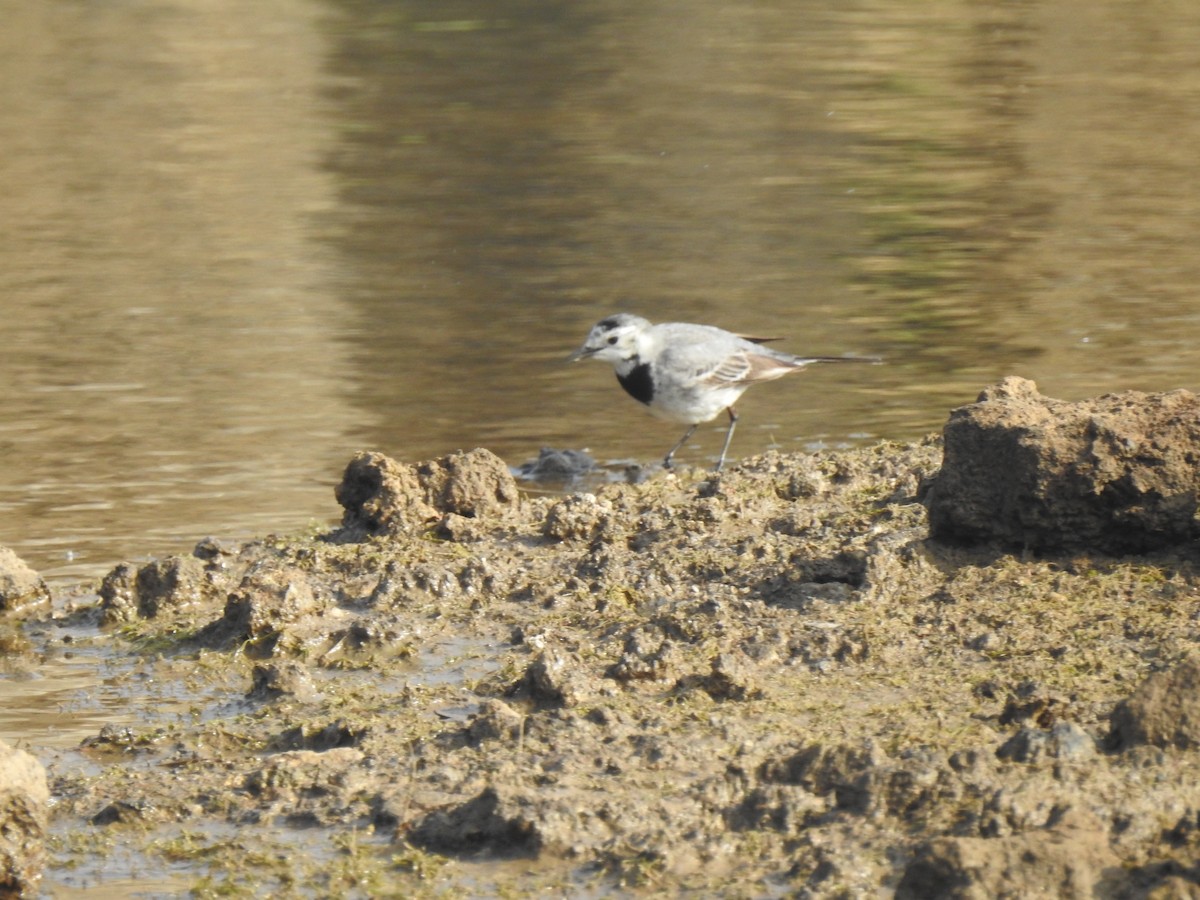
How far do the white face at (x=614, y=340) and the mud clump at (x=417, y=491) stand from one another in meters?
1.13

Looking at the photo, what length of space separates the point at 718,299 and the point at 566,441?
8.25 feet

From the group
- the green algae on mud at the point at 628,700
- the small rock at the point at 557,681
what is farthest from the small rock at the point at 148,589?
the small rock at the point at 557,681

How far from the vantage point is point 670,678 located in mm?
4684

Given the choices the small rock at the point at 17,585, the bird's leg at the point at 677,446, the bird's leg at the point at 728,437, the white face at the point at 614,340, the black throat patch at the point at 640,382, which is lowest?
the bird's leg at the point at 677,446

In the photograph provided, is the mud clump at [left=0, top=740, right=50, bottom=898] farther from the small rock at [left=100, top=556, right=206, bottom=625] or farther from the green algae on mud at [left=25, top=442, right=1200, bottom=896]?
the small rock at [left=100, top=556, right=206, bottom=625]

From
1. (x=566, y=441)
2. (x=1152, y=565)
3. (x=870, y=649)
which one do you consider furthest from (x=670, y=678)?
(x=566, y=441)

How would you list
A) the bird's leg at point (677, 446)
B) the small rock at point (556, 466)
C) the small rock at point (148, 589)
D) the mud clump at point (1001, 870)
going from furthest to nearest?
the bird's leg at point (677, 446), the small rock at point (556, 466), the small rock at point (148, 589), the mud clump at point (1001, 870)

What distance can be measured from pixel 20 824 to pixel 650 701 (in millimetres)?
1536

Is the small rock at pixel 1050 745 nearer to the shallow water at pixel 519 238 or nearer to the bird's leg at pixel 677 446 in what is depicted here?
the shallow water at pixel 519 238

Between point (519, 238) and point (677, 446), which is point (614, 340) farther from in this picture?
point (519, 238)

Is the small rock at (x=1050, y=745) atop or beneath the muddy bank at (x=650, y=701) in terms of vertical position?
atop

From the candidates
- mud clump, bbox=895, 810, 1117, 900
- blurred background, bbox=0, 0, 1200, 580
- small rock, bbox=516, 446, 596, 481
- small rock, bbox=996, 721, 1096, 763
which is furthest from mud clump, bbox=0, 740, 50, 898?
small rock, bbox=516, 446, 596, 481

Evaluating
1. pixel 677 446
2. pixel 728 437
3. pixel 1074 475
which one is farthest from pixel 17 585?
pixel 1074 475

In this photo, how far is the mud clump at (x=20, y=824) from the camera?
393 centimetres
